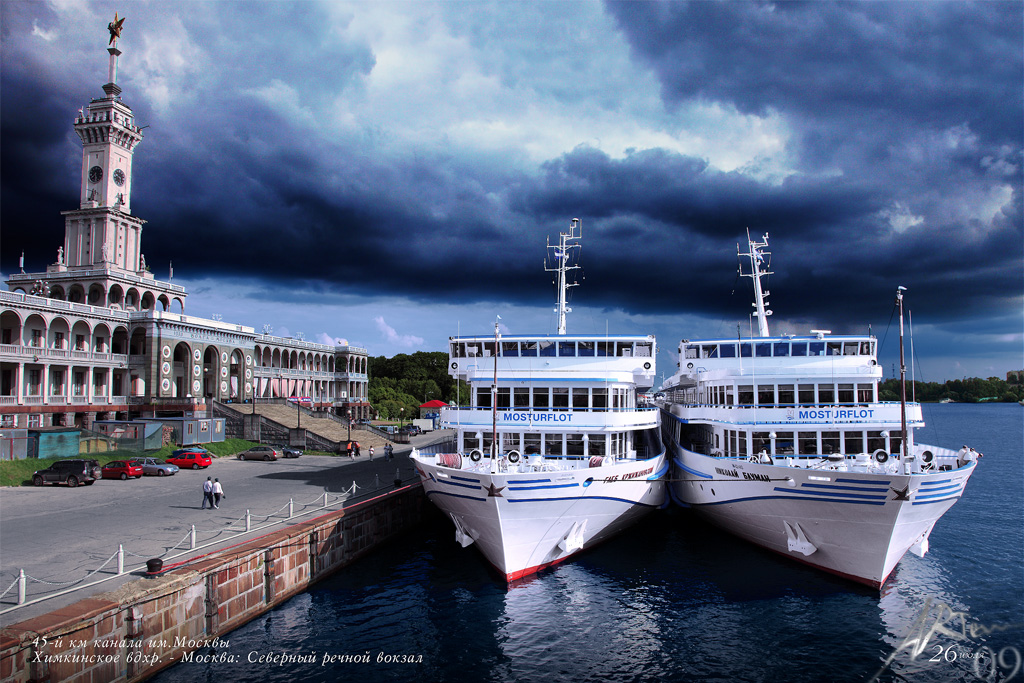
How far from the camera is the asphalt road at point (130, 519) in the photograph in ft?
55.4

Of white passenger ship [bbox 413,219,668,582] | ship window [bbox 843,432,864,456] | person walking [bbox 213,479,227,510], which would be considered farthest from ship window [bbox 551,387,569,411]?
person walking [bbox 213,479,227,510]

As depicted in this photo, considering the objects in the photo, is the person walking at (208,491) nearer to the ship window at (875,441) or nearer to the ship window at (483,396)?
the ship window at (483,396)

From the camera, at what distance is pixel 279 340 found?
259 feet

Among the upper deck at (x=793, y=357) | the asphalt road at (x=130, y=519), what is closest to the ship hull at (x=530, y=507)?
the asphalt road at (x=130, y=519)

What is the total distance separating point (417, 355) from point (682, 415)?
95.3 meters

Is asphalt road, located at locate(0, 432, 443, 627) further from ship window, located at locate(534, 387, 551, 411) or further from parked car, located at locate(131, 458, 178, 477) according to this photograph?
ship window, located at locate(534, 387, 551, 411)

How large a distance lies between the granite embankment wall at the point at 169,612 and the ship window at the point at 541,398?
1034 centimetres

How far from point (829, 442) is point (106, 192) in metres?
77.0

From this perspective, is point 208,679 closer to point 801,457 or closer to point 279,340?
point 801,457

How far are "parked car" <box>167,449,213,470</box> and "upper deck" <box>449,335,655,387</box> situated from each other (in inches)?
919

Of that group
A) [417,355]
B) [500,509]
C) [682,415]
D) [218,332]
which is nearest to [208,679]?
[500,509]

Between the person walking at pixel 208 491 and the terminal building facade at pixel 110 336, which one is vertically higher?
the terminal building facade at pixel 110 336

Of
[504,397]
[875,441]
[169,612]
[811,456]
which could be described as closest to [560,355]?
[504,397]

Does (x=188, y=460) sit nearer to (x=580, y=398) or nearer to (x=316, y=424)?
(x=316, y=424)
